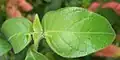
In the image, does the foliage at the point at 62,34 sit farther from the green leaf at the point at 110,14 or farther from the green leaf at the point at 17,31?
the green leaf at the point at 110,14

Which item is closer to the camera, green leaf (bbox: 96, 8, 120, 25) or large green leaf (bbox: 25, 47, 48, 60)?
large green leaf (bbox: 25, 47, 48, 60)

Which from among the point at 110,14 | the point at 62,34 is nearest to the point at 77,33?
the point at 62,34

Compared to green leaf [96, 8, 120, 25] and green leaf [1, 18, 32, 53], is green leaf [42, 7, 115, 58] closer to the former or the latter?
green leaf [1, 18, 32, 53]

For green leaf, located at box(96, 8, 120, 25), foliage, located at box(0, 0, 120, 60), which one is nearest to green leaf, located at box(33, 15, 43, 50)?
foliage, located at box(0, 0, 120, 60)

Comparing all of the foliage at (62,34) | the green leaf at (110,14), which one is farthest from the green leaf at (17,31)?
the green leaf at (110,14)

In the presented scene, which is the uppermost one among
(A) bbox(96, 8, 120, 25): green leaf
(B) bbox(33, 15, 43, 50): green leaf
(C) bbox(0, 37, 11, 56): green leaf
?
(B) bbox(33, 15, 43, 50): green leaf

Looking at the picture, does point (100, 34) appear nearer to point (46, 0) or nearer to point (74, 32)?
point (74, 32)

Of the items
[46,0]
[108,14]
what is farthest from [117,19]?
A: [46,0]
